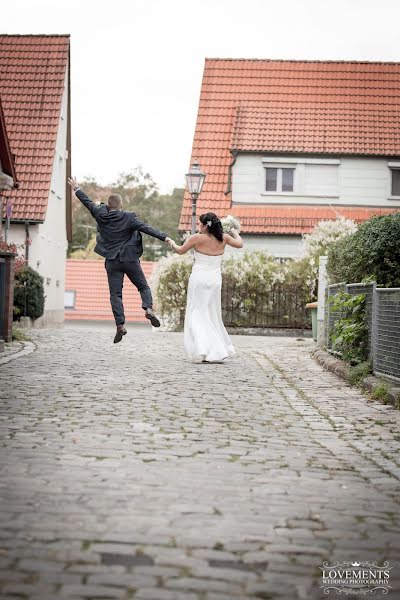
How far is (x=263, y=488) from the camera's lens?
17.4 feet

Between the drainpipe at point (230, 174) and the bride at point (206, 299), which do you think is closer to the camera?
the bride at point (206, 299)

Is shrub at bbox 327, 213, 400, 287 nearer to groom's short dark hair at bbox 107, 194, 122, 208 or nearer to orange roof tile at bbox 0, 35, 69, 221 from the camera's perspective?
groom's short dark hair at bbox 107, 194, 122, 208

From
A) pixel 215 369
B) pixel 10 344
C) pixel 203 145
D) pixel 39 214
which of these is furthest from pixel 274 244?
pixel 215 369

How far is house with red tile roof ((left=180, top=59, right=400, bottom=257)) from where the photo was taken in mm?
31766

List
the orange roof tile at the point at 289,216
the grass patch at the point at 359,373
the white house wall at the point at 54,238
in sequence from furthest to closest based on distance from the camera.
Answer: the white house wall at the point at 54,238, the orange roof tile at the point at 289,216, the grass patch at the point at 359,373

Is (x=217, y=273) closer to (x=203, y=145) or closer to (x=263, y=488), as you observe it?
(x=263, y=488)

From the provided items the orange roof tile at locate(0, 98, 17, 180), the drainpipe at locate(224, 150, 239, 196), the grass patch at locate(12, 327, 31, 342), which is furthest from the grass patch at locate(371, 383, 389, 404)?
the drainpipe at locate(224, 150, 239, 196)

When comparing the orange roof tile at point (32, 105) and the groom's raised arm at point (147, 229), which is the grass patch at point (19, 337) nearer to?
the groom's raised arm at point (147, 229)

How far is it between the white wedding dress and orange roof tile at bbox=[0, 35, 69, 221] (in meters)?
18.0

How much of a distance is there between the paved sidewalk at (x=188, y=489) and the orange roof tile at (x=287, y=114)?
887 inches

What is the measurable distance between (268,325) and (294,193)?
28.5 feet

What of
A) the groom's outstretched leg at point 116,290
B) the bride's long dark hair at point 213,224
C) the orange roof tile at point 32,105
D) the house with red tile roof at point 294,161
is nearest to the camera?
the bride's long dark hair at point 213,224

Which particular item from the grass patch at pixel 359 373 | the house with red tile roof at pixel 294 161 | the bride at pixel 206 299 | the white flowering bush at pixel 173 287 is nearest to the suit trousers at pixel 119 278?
the bride at pixel 206 299

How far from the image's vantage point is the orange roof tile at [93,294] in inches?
2079
